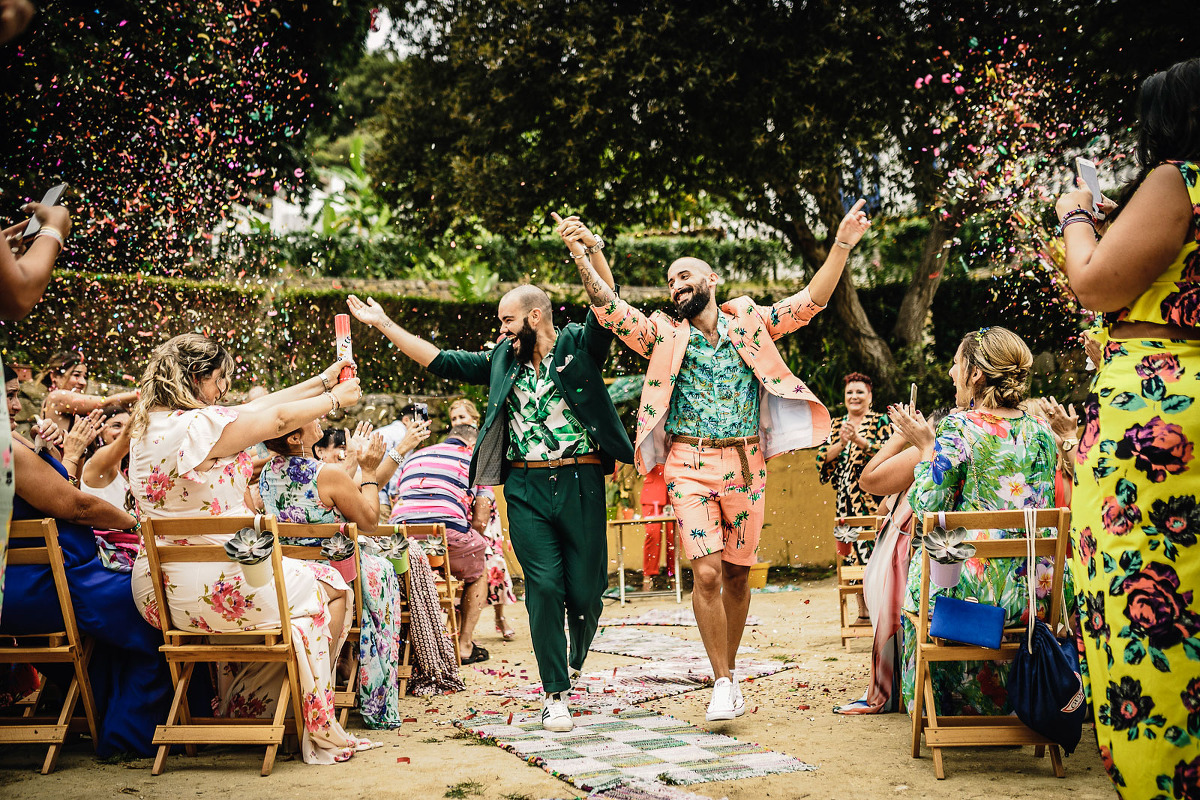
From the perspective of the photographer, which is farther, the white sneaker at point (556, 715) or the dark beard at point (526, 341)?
the dark beard at point (526, 341)

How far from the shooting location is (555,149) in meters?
12.5

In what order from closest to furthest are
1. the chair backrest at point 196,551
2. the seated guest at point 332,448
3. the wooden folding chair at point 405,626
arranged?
the chair backrest at point 196,551 < the wooden folding chair at point 405,626 < the seated guest at point 332,448

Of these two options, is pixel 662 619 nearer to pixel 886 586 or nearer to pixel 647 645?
pixel 647 645

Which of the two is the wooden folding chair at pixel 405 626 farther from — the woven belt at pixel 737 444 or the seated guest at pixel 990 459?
the seated guest at pixel 990 459

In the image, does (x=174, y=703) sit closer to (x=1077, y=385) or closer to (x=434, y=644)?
(x=434, y=644)

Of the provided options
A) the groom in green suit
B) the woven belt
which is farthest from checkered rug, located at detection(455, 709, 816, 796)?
the woven belt

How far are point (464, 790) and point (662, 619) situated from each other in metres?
5.64

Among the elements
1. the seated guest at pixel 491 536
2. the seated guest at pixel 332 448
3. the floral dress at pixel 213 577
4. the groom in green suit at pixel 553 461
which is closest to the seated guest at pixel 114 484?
the floral dress at pixel 213 577

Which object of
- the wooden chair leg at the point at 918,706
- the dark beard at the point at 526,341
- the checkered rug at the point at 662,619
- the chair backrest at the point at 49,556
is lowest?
the checkered rug at the point at 662,619

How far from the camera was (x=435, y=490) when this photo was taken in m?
7.12

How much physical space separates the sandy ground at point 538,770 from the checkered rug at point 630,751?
87mm

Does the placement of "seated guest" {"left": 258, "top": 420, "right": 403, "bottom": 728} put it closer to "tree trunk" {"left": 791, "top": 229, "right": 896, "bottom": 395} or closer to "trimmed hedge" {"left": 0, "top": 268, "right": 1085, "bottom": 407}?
"trimmed hedge" {"left": 0, "top": 268, "right": 1085, "bottom": 407}

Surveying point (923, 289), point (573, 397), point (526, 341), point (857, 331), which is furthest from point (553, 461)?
point (923, 289)

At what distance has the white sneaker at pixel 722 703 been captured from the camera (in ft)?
15.3
